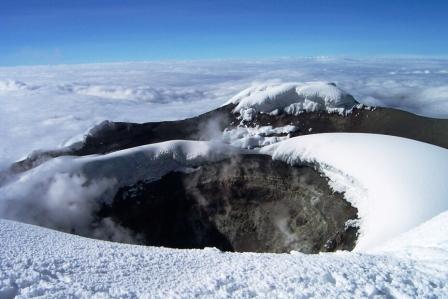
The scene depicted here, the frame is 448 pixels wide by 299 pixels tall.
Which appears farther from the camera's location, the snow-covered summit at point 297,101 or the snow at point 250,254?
the snow-covered summit at point 297,101

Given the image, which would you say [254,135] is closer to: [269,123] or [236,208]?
[269,123]

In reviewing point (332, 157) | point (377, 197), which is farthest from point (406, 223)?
point (332, 157)

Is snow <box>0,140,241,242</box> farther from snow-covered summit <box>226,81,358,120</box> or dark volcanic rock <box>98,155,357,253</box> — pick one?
snow-covered summit <box>226,81,358,120</box>

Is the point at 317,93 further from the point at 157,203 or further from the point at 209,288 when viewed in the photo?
the point at 209,288

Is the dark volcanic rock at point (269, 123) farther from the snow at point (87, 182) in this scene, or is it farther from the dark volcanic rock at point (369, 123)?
the snow at point (87, 182)

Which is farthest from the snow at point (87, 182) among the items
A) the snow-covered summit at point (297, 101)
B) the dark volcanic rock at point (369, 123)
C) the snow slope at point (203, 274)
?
the snow slope at point (203, 274)
